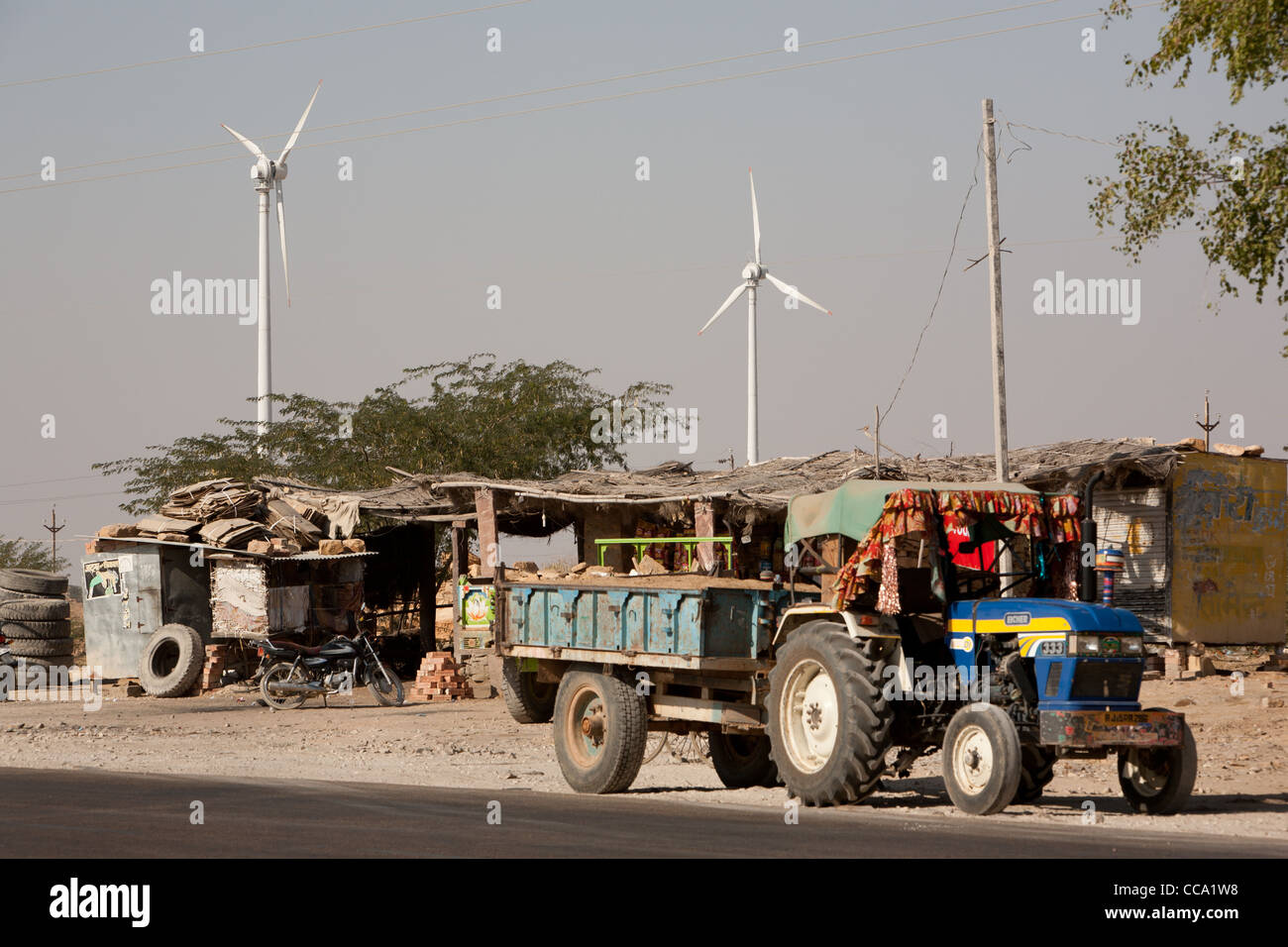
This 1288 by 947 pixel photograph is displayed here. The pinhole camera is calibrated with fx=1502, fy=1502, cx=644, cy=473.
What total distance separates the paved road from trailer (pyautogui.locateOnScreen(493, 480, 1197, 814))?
2.04 feet

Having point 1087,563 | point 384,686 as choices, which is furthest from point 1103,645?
point 384,686

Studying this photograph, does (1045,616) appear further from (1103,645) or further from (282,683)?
(282,683)

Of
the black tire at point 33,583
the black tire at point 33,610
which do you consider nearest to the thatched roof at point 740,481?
the black tire at point 33,610

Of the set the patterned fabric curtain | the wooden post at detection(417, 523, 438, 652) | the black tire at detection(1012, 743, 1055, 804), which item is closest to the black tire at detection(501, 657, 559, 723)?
→ the patterned fabric curtain

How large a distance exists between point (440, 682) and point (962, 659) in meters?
15.5

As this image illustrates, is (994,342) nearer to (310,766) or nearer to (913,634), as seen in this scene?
(913,634)

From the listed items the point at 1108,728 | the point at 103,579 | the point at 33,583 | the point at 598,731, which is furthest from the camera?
the point at 33,583

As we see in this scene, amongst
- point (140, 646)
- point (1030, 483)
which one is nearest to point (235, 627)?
point (140, 646)

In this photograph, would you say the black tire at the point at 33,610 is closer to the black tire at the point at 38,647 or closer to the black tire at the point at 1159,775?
the black tire at the point at 38,647

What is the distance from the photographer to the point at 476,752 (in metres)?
18.0

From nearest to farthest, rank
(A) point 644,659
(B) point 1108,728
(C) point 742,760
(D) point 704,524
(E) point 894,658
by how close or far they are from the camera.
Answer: (B) point 1108,728, (E) point 894,658, (A) point 644,659, (C) point 742,760, (D) point 704,524
